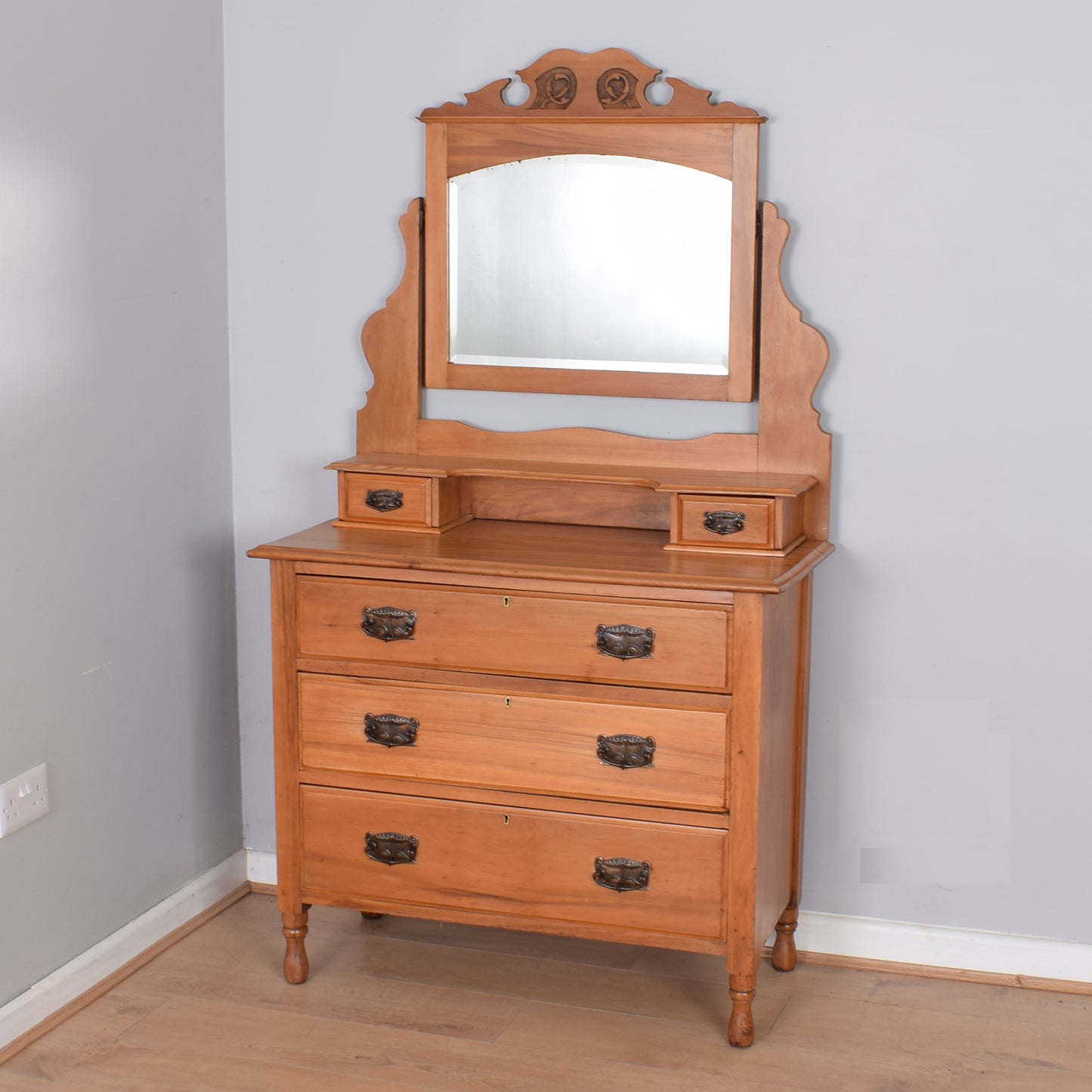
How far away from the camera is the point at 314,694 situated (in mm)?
2396

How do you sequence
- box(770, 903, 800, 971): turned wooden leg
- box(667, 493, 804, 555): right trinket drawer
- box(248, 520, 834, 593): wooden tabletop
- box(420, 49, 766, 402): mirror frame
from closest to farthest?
box(248, 520, 834, 593): wooden tabletop → box(667, 493, 804, 555): right trinket drawer → box(420, 49, 766, 402): mirror frame → box(770, 903, 800, 971): turned wooden leg

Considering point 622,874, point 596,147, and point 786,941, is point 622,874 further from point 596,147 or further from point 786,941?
point 596,147

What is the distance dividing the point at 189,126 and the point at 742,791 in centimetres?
163

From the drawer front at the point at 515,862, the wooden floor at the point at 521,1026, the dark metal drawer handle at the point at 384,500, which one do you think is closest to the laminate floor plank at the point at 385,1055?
the wooden floor at the point at 521,1026

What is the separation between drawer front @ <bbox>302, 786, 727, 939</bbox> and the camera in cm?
225

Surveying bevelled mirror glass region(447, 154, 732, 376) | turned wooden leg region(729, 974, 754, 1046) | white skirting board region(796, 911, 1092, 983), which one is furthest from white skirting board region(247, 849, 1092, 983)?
bevelled mirror glass region(447, 154, 732, 376)

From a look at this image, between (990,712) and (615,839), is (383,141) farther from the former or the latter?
(990,712)

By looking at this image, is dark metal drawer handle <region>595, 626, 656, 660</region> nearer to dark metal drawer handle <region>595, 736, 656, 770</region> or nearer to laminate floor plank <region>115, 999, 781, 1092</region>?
dark metal drawer handle <region>595, 736, 656, 770</region>

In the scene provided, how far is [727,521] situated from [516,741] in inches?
20.5

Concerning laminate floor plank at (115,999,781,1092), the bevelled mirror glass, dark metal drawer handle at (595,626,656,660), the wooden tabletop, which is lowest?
laminate floor plank at (115,999,781,1092)

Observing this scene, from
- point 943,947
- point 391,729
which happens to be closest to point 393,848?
point 391,729

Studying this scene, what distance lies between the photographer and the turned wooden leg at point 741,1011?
2.27 m

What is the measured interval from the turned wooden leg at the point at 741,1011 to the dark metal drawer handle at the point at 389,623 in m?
0.80

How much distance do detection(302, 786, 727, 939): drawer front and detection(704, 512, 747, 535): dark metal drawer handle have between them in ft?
1.65
